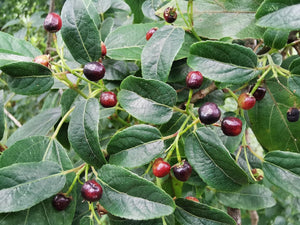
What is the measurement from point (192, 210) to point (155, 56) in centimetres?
37

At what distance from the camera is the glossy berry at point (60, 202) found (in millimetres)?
726

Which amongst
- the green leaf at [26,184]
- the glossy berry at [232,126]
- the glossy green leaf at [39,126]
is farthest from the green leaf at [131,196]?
the glossy green leaf at [39,126]

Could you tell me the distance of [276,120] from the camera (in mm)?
985

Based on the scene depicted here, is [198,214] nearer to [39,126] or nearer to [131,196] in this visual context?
[131,196]

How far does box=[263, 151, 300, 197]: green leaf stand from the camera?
0.69 m

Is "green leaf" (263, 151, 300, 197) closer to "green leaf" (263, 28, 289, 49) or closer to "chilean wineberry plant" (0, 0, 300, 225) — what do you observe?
"chilean wineberry plant" (0, 0, 300, 225)

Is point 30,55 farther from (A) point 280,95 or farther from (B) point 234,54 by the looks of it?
(A) point 280,95

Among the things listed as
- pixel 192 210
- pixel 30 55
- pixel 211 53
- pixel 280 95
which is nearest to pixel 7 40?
pixel 30 55

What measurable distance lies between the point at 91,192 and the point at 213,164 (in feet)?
0.89

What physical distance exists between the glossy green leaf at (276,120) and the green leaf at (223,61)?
0.28m

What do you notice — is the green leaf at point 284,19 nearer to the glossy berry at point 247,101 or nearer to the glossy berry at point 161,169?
the glossy berry at point 247,101

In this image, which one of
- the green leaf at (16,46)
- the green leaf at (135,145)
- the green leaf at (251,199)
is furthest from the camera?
the green leaf at (251,199)

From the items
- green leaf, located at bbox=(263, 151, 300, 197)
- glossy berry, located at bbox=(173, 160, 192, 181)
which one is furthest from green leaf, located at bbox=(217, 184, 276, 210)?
glossy berry, located at bbox=(173, 160, 192, 181)

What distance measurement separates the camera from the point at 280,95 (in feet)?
3.16
